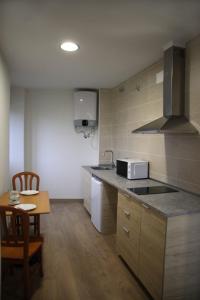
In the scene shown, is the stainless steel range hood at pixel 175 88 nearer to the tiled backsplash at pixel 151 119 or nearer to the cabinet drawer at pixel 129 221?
the tiled backsplash at pixel 151 119

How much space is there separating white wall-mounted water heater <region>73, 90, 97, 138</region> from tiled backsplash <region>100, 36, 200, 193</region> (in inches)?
6.3

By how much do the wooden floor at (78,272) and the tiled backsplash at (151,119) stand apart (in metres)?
1.11

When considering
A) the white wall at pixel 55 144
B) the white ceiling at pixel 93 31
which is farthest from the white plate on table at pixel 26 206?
the white wall at pixel 55 144

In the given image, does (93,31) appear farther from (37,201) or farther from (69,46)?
(37,201)

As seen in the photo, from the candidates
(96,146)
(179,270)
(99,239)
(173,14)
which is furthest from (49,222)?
(173,14)

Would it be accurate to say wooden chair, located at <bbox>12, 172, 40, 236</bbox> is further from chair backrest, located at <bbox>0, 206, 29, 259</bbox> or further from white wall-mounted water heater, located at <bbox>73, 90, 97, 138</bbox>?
white wall-mounted water heater, located at <bbox>73, 90, 97, 138</bbox>

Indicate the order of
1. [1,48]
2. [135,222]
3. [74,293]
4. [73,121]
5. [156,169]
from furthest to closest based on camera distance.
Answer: [73,121] → [156,169] → [1,48] → [135,222] → [74,293]

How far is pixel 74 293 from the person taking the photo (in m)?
2.07

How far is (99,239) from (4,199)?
4.62 ft

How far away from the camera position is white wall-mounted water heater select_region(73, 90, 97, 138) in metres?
4.47

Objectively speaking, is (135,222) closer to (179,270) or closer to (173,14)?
(179,270)

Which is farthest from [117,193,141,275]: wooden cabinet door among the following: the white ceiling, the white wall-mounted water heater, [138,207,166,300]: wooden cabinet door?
the white wall-mounted water heater

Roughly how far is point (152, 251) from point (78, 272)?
928 millimetres

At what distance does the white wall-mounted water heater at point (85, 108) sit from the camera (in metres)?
4.47
